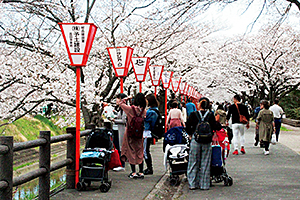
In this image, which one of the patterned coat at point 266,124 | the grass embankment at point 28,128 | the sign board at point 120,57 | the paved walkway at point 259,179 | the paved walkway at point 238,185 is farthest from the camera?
the grass embankment at point 28,128

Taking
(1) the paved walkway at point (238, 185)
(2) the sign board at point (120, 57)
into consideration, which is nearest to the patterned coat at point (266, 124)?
(1) the paved walkway at point (238, 185)

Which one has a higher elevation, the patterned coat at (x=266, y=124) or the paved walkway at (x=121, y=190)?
the patterned coat at (x=266, y=124)

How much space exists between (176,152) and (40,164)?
2829 mm

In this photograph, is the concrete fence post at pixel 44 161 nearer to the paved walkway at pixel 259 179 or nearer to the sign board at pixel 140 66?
the paved walkway at pixel 259 179

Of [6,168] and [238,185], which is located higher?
[6,168]

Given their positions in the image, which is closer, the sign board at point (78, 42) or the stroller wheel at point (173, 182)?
the sign board at point (78, 42)

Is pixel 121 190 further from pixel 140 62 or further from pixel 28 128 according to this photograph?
pixel 28 128

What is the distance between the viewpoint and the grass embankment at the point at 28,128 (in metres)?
18.2

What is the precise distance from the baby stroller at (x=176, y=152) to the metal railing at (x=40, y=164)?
1664mm

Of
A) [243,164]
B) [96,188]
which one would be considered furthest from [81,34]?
[243,164]

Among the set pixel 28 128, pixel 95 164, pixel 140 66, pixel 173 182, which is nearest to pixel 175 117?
pixel 173 182

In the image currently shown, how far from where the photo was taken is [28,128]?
66.5 ft

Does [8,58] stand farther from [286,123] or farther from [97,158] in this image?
[286,123]

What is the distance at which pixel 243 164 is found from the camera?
10414mm
